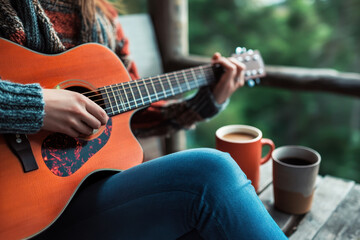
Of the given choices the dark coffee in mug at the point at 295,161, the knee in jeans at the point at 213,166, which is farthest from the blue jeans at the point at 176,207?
the dark coffee in mug at the point at 295,161

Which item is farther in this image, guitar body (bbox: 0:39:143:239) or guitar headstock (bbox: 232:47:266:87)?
guitar headstock (bbox: 232:47:266:87)

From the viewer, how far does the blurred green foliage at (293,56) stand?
4.55m

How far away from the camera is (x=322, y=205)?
2.91ft

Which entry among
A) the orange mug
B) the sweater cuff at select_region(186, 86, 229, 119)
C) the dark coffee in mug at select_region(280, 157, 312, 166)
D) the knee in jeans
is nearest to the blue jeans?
the knee in jeans

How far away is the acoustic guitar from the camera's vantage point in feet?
2.02

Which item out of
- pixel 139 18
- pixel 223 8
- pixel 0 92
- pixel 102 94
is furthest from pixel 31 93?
pixel 223 8

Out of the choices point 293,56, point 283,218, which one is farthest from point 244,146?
point 293,56

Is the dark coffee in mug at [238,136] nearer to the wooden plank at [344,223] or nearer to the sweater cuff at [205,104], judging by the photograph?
the sweater cuff at [205,104]

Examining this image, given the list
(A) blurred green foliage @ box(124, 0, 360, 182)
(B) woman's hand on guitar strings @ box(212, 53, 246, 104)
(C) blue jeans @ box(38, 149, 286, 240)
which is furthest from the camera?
(A) blurred green foliage @ box(124, 0, 360, 182)

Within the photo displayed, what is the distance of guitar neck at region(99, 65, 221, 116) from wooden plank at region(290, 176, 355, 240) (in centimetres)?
50

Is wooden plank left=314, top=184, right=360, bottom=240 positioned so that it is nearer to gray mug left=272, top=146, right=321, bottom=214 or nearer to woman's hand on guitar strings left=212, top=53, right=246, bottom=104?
gray mug left=272, top=146, right=321, bottom=214

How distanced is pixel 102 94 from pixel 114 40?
10.9 inches

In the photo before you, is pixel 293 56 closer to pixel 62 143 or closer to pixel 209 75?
pixel 209 75

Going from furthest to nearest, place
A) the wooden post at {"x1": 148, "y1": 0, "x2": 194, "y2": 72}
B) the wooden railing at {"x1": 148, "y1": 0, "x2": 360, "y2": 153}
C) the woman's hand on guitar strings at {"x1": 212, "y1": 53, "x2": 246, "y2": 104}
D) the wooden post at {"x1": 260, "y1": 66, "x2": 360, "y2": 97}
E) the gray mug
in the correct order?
the wooden post at {"x1": 148, "y1": 0, "x2": 194, "y2": 72} < the wooden railing at {"x1": 148, "y1": 0, "x2": 360, "y2": 153} < the wooden post at {"x1": 260, "y1": 66, "x2": 360, "y2": 97} < the woman's hand on guitar strings at {"x1": 212, "y1": 53, "x2": 246, "y2": 104} < the gray mug
